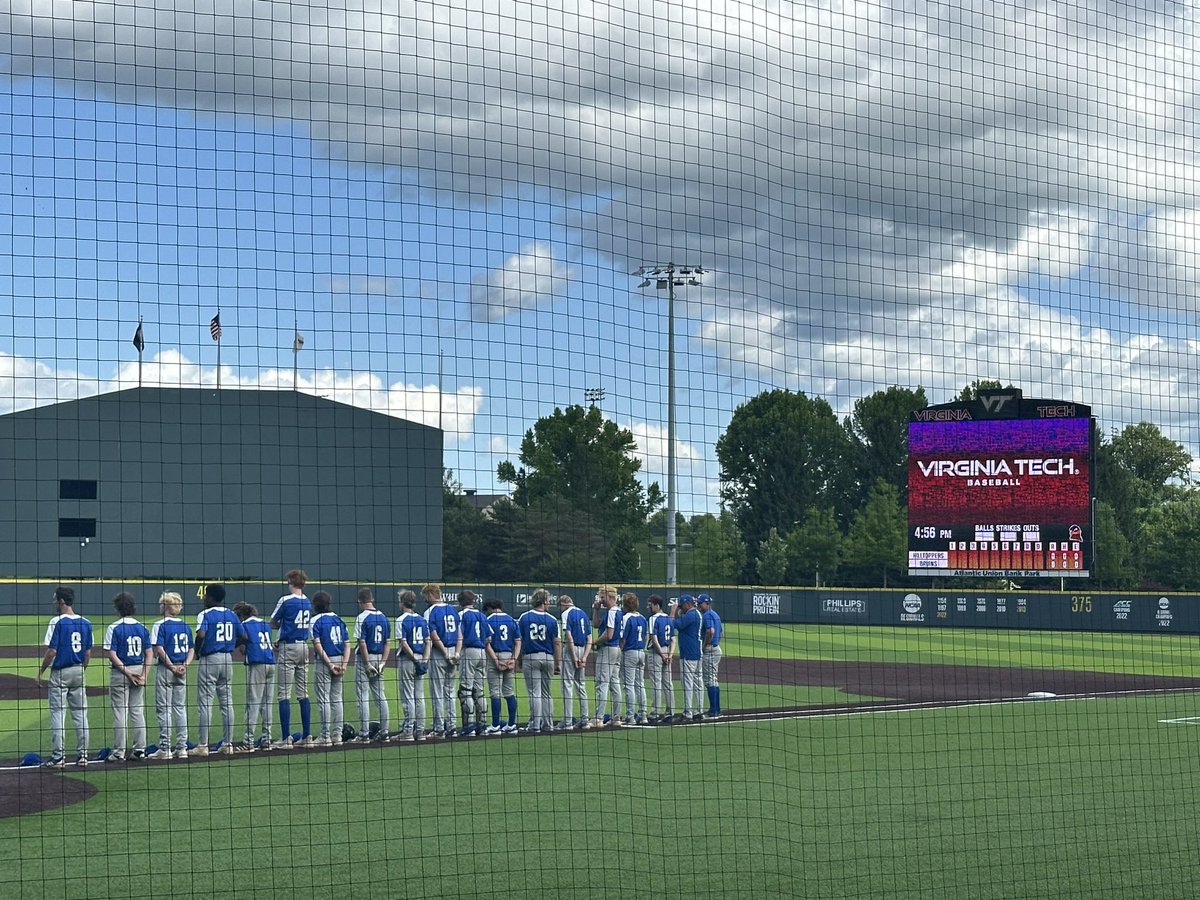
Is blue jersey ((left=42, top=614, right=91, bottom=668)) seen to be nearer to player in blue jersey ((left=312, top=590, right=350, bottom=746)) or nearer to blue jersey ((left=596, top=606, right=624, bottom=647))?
player in blue jersey ((left=312, top=590, right=350, bottom=746))

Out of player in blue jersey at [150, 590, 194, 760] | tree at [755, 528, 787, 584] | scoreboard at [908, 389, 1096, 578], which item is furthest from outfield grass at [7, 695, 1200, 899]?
scoreboard at [908, 389, 1096, 578]

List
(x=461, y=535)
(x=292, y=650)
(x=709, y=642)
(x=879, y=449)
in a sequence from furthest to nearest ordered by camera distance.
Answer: (x=879, y=449) → (x=709, y=642) → (x=461, y=535) → (x=292, y=650)

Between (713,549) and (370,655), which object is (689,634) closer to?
(713,549)

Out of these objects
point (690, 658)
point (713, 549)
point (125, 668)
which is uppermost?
point (713, 549)

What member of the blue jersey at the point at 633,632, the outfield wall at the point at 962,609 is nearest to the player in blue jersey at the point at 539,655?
the blue jersey at the point at 633,632

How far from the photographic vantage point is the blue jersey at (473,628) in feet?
44.7

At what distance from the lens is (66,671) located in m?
11.5

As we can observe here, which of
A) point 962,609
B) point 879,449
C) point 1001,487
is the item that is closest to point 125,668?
point 1001,487

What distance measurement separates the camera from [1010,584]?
39031 mm

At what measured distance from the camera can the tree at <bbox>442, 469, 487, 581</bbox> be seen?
40.8ft

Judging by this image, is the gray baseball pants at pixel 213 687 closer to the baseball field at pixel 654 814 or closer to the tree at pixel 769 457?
the baseball field at pixel 654 814

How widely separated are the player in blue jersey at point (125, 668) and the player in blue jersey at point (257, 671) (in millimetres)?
904

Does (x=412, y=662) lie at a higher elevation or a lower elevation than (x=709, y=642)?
higher

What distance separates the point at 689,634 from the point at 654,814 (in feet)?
20.6
